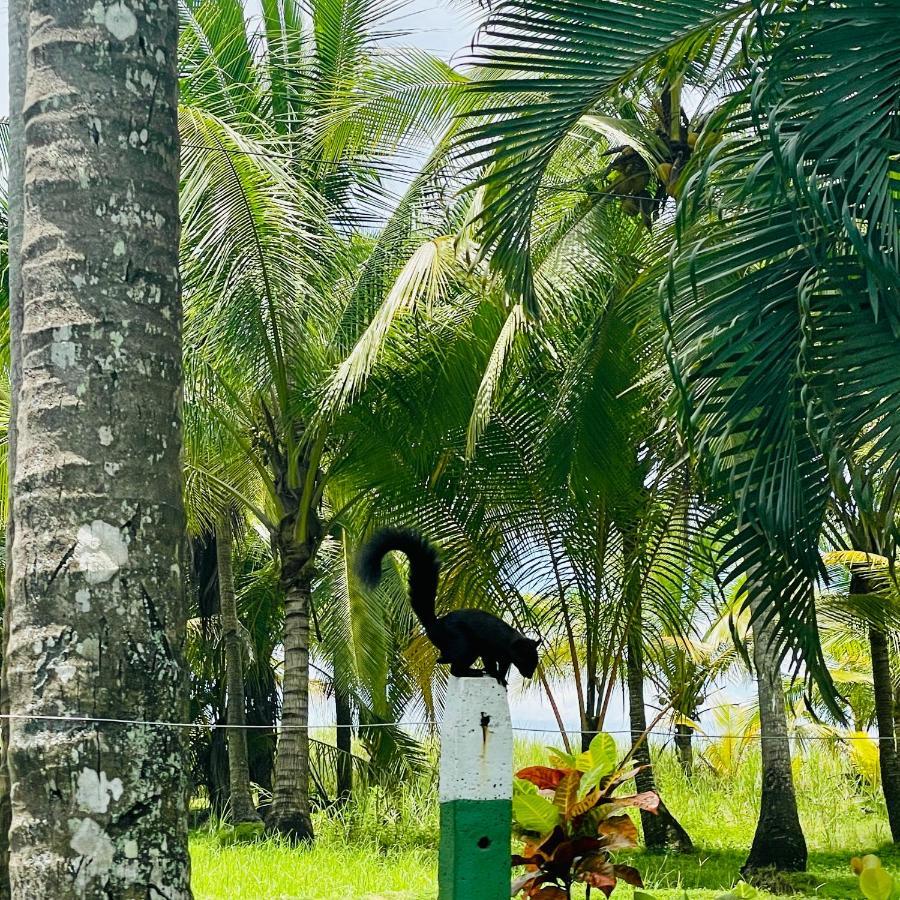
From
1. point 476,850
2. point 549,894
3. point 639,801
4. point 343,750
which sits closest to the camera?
point 476,850

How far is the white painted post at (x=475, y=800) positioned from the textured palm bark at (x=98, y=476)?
58.6 inches

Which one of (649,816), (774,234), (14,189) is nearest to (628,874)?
(774,234)

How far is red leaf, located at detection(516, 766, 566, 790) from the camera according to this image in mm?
6410

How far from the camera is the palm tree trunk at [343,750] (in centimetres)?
1733

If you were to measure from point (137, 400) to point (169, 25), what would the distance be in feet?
3.35

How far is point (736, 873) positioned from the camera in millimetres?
10430

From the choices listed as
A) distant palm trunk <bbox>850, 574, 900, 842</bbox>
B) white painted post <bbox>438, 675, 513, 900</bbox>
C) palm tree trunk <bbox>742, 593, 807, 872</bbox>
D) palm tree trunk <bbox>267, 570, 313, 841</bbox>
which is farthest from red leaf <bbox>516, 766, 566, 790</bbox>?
distant palm trunk <bbox>850, 574, 900, 842</bbox>

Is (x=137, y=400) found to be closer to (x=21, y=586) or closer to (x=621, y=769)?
(x=21, y=586)

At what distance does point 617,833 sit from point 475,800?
1.93 meters

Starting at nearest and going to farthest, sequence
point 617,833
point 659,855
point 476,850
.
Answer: point 476,850 → point 617,833 → point 659,855

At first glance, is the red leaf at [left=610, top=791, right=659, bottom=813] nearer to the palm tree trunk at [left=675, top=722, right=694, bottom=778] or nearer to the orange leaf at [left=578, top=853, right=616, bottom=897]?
the orange leaf at [left=578, top=853, right=616, bottom=897]

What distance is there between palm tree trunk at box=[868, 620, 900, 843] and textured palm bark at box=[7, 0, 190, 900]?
10504 mm

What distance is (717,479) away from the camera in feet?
20.5

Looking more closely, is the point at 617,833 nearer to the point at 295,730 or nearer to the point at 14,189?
the point at 14,189
